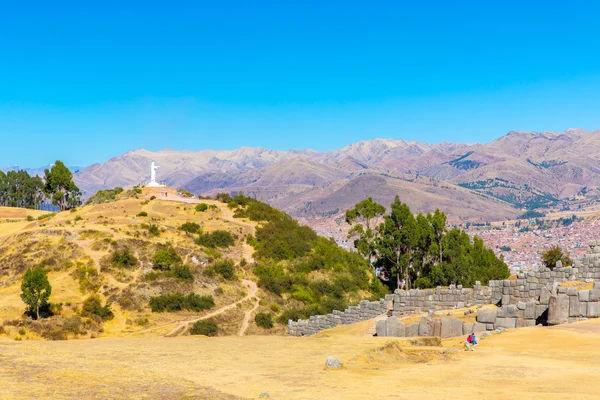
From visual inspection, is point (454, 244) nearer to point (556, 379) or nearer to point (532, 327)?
point (532, 327)

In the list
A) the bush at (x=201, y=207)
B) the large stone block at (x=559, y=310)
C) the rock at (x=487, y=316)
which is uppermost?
the bush at (x=201, y=207)

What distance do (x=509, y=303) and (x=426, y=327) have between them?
6.74 metres

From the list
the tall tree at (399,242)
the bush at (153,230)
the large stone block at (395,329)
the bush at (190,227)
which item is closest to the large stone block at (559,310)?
the large stone block at (395,329)

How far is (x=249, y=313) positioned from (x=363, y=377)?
114 ft

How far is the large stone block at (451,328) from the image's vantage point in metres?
24.3

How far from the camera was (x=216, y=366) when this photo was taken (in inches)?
679

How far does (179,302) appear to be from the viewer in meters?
47.6

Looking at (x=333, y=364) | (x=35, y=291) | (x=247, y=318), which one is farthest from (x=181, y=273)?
(x=333, y=364)

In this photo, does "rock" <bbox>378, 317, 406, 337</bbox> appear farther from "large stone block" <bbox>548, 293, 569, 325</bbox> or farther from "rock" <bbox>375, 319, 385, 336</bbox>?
"large stone block" <bbox>548, 293, 569, 325</bbox>

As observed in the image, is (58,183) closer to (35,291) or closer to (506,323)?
(35,291)

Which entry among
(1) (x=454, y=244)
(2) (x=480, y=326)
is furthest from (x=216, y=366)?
(1) (x=454, y=244)

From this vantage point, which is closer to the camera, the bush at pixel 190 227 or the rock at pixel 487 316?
the rock at pixel 487 316

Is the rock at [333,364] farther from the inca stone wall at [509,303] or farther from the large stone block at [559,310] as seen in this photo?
the large stone block at [559,310]

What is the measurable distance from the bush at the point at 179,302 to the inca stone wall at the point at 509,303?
1825 centimetres
